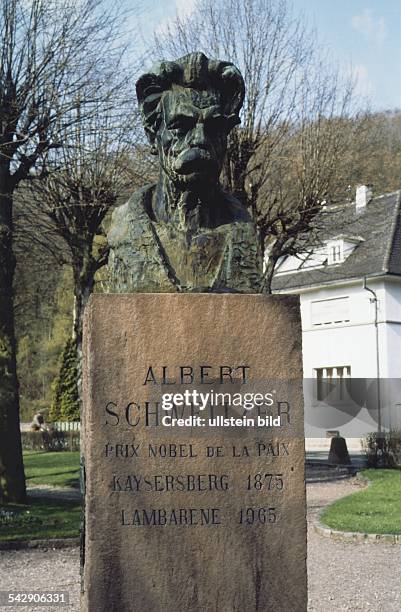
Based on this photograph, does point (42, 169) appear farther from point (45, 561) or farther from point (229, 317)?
point (229, 317)

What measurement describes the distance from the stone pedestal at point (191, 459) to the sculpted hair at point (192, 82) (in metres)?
1.25

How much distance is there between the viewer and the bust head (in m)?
4.65

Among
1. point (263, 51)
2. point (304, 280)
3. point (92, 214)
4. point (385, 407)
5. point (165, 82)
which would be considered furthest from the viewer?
point (304, 280)

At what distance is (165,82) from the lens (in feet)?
15.8

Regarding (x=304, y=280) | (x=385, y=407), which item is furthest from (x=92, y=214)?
(x=304, y=280)

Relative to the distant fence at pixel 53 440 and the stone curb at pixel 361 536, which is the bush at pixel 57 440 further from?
the stone curb at pixel 361 536

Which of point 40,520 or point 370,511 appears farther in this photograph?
point 370,511

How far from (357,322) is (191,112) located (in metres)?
27.6

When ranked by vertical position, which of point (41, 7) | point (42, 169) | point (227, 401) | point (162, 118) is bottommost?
point (227, 401)

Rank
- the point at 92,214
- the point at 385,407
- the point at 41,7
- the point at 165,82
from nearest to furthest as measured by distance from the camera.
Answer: the point at 165,82, the point at 41,7, the point at 92,214, the point at 385,407

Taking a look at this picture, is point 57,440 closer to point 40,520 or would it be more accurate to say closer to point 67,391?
point 67,391

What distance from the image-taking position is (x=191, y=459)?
424cm

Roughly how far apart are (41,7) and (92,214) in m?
5.61

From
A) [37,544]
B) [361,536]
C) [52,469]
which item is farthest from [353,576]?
[52,469]
